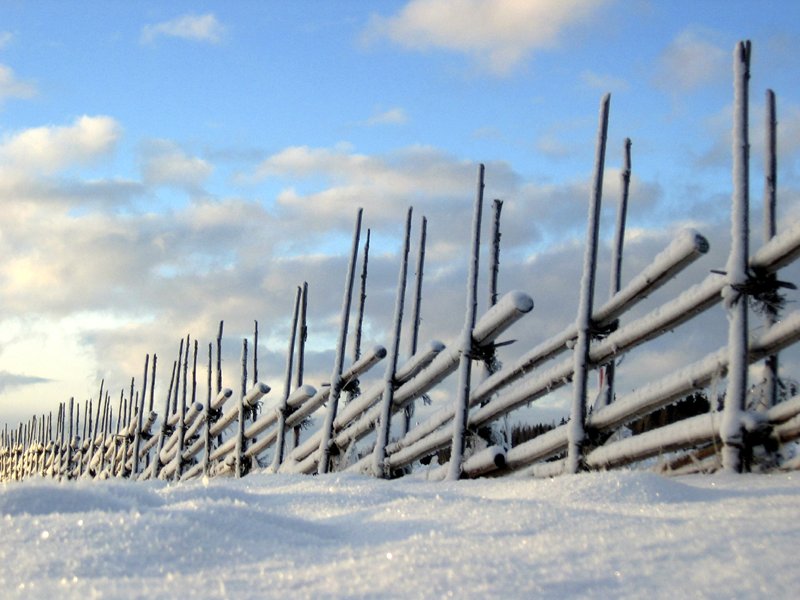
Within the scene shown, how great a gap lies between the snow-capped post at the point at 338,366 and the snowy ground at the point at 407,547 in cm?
674

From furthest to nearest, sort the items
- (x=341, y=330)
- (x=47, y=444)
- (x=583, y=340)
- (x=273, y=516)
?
(x=47, y=444), (x=341, y=330), (x=583, y=340), (x=273, y=516)

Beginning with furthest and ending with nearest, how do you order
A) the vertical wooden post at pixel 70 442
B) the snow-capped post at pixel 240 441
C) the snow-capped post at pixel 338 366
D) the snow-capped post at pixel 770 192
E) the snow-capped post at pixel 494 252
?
the vertical wooden post at pixel 70 442, the snow-capped post at pixel 240 441, the snow-capped post at pixel 338 366, the snow-capped post at pixel 494 252, the snow-capped post at pixel 770 192

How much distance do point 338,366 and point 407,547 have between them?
8.17m

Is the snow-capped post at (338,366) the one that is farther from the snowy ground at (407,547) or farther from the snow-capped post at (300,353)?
the snowy ground at (407,547)

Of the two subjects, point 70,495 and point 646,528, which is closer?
point 646,528

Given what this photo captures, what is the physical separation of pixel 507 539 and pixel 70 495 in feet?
5.66

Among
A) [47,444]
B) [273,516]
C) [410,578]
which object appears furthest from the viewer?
[47,444]

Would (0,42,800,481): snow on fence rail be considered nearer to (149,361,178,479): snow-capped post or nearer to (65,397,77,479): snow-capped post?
(149,361,178,479): snow-capped post

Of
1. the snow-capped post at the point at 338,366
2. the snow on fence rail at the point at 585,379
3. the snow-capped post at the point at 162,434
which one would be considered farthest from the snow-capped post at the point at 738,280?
the snow-capped post at the point at 162,434

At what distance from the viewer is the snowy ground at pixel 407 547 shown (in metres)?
1.91

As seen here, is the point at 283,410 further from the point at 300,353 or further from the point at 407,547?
the point at 407,547

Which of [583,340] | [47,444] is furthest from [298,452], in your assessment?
[47,444]

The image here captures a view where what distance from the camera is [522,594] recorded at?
1827 millimetres

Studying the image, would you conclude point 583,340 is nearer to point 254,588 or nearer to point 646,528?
point 646,528
